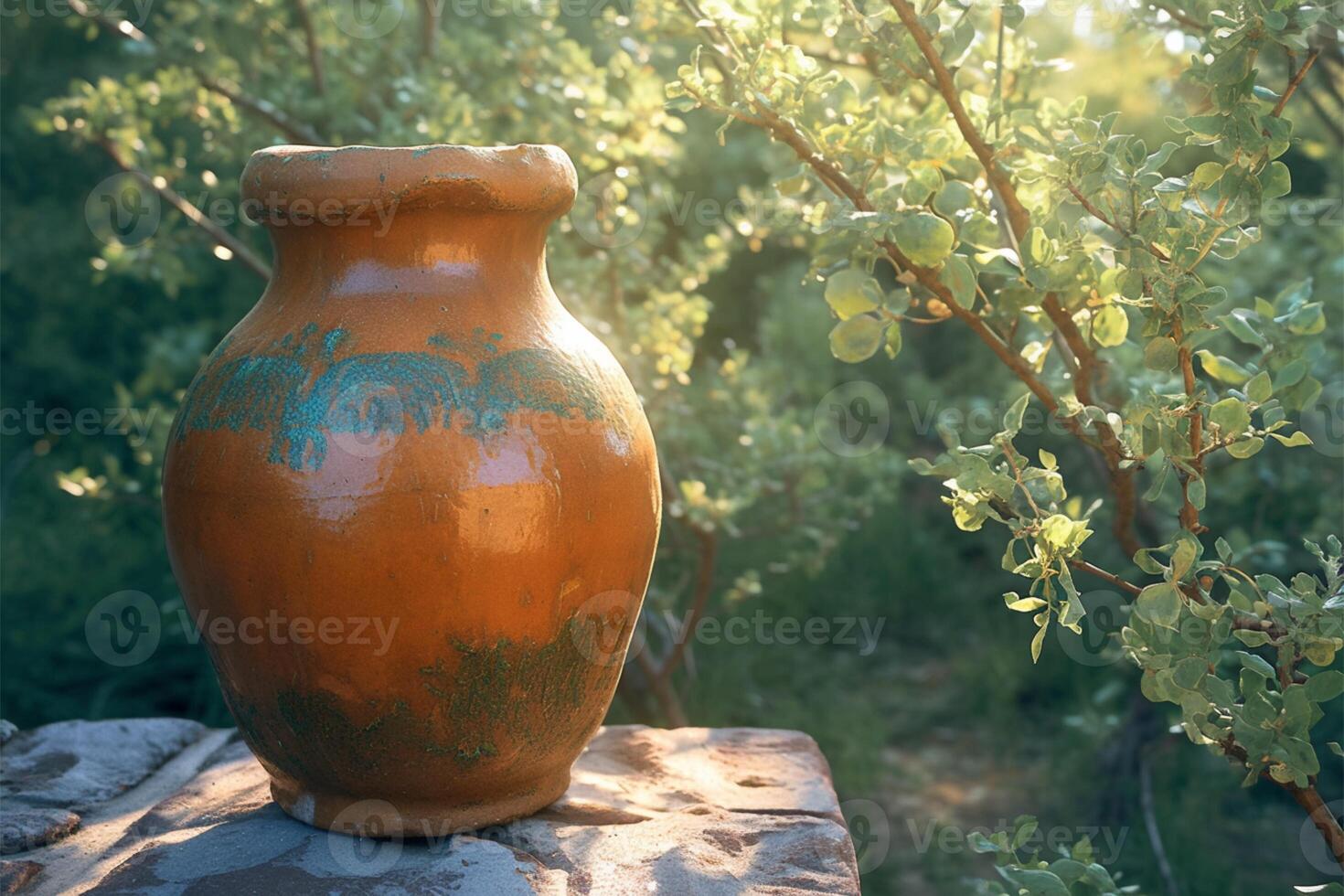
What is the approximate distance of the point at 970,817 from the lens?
407 cm

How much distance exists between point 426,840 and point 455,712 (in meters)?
0.27

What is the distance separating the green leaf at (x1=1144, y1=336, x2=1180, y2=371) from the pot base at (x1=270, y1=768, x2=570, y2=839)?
3.89 ft

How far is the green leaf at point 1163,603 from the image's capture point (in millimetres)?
1785

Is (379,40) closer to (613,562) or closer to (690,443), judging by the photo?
(690,443)

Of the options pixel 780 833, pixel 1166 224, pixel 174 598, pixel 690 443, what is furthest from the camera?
pixel 174 598

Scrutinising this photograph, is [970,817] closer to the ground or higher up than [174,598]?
closer to the ground

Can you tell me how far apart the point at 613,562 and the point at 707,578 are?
1.57 m

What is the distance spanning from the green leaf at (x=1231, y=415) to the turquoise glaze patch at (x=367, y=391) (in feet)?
2.90

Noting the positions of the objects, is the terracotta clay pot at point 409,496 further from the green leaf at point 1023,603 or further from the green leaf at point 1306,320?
the green leaf at point 1306,320

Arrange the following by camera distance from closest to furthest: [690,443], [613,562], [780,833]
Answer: [613,562] → [780,833] → [690,443]

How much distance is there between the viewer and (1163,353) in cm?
192

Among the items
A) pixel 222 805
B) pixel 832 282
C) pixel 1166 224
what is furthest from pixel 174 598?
pixel 1166 224

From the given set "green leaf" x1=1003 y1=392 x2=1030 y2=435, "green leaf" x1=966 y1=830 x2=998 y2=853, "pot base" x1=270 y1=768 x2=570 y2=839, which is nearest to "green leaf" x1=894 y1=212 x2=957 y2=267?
"green leaf" x1=1003 y1=392 x2=1030 y2=435

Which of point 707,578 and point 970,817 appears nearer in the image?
point 707,578
